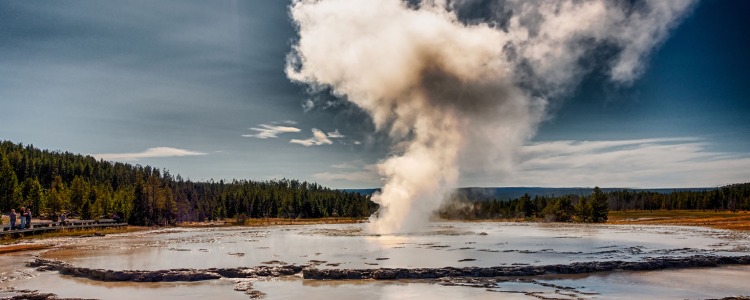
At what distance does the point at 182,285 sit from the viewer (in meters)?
19.8

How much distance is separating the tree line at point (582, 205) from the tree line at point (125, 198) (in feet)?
91.8

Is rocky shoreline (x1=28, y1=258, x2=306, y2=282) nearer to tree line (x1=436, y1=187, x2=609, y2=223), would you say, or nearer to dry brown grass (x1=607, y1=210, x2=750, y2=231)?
dry brown grass (x1=607, y1=210, x2=750, y2=231)

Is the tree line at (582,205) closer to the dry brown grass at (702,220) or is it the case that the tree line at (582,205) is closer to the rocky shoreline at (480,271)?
the dry brown grass at (702,220)

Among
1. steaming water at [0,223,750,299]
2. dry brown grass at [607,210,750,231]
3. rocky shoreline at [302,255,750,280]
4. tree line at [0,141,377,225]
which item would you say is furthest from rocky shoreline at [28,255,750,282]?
tree line at [0,141,377,225]

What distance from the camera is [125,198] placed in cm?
10450

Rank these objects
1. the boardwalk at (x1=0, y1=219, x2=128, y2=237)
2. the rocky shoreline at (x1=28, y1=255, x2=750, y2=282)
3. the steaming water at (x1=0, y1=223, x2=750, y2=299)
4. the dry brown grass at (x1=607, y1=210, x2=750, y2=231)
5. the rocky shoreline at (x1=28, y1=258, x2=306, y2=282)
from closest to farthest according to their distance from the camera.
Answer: the steaming water at (x1=0, y1=223, x2=750, y2=299) → the rocky shoreline at (x1=28, y1=258, x2=306, y2=282) → the rocky shoreline at (x1=28, y1=255, x2=750, y2=282) → the boardwalk at (x1=0, y1=219, x2=128, y2=237) → the dry brown grass at (x1=607, y1=210, x2=750, y2=231)

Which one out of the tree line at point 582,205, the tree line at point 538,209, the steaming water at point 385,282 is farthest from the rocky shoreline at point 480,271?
the tree line at point 582,205

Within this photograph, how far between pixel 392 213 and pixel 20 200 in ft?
251

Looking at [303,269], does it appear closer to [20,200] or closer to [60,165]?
[20,200]

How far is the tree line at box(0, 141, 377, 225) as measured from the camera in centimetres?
9231

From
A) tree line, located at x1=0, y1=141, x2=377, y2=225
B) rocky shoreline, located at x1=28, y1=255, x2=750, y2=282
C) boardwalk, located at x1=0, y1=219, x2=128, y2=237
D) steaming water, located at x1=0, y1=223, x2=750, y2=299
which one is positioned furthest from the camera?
tree line, located at x1=0, y1=141, x2=377, y2=225

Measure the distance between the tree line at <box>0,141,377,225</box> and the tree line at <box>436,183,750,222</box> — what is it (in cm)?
2799

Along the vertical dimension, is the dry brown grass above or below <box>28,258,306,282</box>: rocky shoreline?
below

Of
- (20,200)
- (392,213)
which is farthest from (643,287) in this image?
(20,200)
